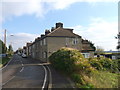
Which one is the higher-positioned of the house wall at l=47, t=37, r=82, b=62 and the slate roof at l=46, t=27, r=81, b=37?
the slate roof at l=46, t=27, r=81, b=37

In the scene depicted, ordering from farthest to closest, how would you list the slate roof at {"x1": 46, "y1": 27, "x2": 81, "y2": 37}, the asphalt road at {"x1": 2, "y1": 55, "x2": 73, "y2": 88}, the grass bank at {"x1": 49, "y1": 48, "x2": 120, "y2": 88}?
the slate roof at {"x1": 46, "y1": 27, "x2": 81, "y2": 37}, the asphalt road at {"x1": 2, "y1": 55, "x2": 73, "y2": 88}, the grass bank at {"x1": 49, "y1": 48, "x2": 120, "y2": 88}

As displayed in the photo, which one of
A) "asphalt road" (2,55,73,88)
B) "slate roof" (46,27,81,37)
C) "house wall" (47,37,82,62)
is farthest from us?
"slate roof" (46,27,81,37)

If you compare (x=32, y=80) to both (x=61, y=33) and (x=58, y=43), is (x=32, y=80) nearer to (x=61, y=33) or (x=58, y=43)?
(x=58, y=43)

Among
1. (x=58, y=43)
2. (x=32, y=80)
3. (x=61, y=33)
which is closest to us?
(x=32, y=80)

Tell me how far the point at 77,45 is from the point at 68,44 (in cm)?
255

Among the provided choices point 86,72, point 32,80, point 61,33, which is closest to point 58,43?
point 61,33

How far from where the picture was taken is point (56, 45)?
35375mm

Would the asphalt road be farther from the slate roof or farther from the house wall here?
the slate roof

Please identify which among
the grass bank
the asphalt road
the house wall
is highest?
the house wall

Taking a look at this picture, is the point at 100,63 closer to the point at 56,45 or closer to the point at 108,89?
the point at 108,89

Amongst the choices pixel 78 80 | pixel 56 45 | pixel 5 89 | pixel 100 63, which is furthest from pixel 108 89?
pixel 56 45

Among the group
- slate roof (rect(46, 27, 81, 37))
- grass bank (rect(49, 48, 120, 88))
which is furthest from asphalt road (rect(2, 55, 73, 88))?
slate roof (rect(46, 27, 81, 37))

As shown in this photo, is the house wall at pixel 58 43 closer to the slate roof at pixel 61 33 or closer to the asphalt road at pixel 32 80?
the slate roof at pixel 61 33

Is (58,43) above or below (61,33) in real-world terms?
below
